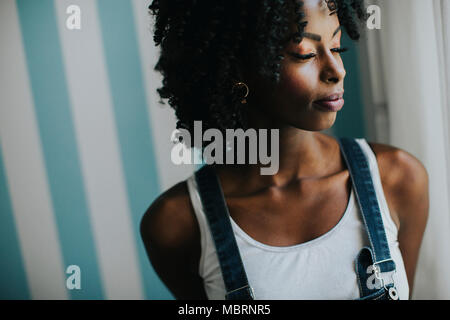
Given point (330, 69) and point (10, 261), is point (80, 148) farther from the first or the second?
point (330, 69)

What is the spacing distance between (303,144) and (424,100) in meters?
0.39

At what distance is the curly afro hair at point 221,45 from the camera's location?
66 centimetres

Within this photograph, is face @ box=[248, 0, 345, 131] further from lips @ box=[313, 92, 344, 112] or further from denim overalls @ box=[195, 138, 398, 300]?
denim overalls @ box=[195, 138, 398, 300]

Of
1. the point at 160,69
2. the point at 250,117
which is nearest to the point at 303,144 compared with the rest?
the point at 250,117

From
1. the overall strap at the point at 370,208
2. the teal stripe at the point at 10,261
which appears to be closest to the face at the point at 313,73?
the overall strap at the point at 370,208

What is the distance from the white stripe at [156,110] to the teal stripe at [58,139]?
0.24 m

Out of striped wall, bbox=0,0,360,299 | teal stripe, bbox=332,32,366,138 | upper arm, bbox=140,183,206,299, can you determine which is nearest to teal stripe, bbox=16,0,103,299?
striped wall, bbox=0,0,360,299

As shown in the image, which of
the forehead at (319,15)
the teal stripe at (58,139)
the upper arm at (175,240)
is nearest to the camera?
the forehead at (319,15)

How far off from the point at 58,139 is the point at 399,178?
3.14ft

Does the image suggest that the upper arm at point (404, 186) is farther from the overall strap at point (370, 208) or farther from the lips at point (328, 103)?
the lips at point (328, 103)

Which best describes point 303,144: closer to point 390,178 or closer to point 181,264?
point 390,178

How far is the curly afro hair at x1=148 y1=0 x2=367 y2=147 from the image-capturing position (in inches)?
26.0

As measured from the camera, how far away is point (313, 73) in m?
0.67
